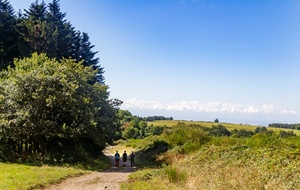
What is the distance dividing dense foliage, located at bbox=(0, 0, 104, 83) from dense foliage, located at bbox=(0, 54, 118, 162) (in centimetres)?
1611

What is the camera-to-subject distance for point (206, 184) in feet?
35.6

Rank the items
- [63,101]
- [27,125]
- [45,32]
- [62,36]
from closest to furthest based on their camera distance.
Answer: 1. [27,125]
2. [63,101]
3. [45,32]
4. [62,36]

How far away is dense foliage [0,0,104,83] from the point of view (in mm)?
42938

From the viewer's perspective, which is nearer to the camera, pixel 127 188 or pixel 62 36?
pixel 127 188

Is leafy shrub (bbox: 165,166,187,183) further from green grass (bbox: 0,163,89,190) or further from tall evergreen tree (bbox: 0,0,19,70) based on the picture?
tall evergreen tree (bbox: 0,0,19,70)

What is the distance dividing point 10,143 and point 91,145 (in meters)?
9.25

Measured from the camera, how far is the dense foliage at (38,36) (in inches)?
1690

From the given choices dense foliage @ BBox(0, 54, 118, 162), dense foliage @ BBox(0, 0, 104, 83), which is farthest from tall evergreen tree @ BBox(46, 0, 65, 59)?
dense foliage @ BBox(0, 54, 118, 162)

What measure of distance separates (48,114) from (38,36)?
81.0ft

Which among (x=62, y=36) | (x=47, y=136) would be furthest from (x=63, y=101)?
(x=62, y=36)

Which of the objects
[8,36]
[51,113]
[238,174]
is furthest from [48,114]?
[8,36]

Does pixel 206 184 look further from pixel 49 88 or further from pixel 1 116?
pixel 1 116

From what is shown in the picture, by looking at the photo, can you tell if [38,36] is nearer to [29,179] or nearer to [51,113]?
[51,113]

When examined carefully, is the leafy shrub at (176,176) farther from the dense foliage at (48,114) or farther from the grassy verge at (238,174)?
the dense foliage at (48,114)
